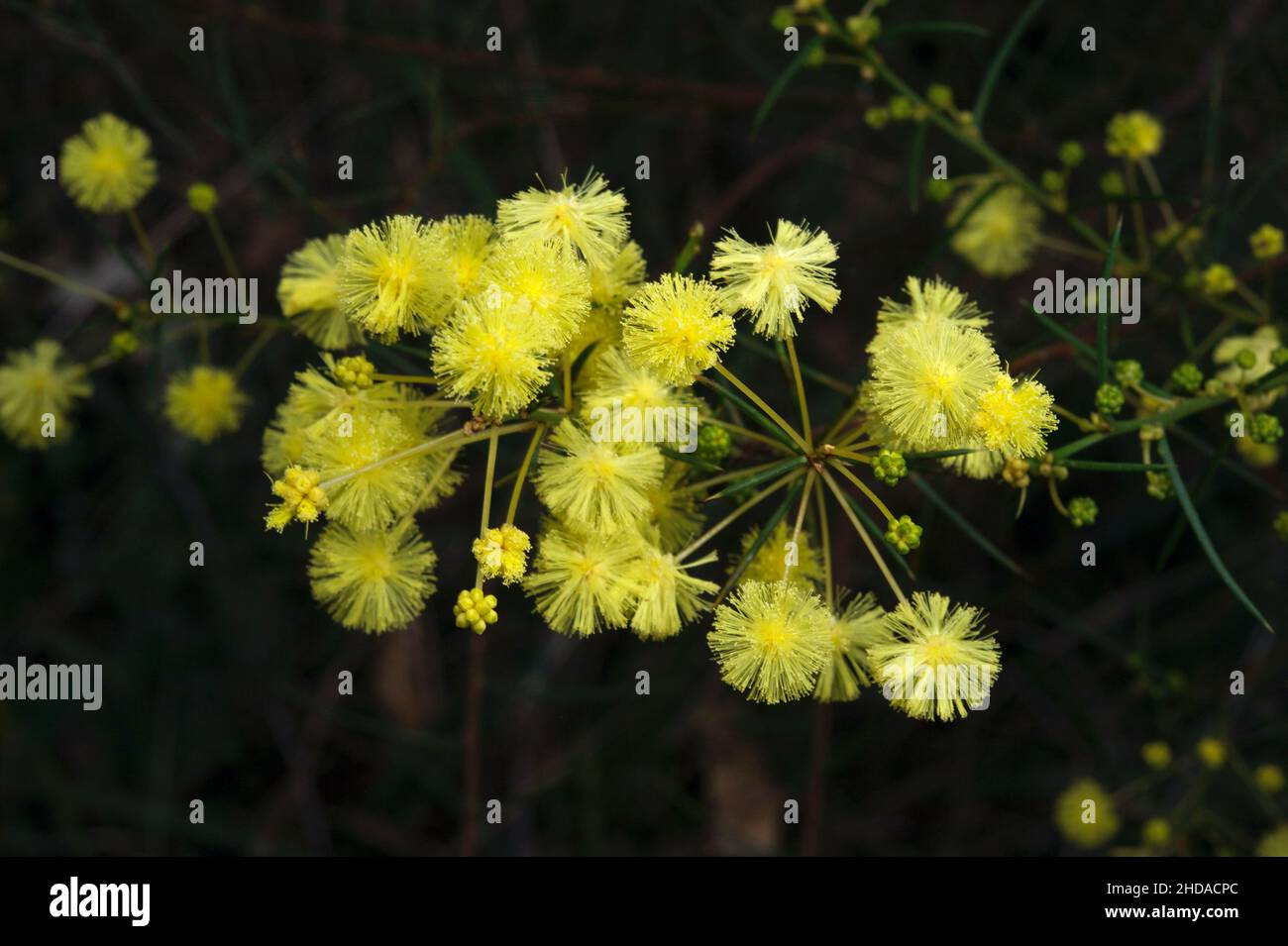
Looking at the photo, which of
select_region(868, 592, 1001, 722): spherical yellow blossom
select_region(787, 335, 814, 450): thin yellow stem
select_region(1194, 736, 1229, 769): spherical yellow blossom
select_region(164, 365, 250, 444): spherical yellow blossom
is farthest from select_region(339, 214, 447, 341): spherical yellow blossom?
select_region(1194, 736, 1229, 769): spherical yellow blossom

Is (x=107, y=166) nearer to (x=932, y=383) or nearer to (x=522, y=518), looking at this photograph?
(x=522, y=518)

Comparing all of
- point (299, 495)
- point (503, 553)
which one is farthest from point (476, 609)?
point (299, 495)

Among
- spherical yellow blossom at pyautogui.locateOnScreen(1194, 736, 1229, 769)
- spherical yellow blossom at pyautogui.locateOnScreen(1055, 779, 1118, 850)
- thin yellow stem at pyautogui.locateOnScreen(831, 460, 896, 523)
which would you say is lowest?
spherical yellow blossom at pyautogui.locateOnScreen(1055, 779, 1118, 850)

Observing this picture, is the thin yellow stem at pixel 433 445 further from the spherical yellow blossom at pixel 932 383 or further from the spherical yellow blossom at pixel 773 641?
the spherical yellow blossom at pixel 932 383

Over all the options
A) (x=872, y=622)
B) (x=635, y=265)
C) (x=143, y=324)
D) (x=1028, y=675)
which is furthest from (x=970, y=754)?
(x=143, y=324)

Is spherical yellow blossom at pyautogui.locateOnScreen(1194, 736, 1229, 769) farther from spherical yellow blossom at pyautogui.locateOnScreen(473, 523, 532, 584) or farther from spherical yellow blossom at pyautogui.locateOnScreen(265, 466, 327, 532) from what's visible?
spherical yellow blossom at pyautogui.locateOnScreen(265, 466, 327, 532)

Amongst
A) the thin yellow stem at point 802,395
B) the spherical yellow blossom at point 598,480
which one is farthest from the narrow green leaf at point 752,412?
the spherical yellow blossom at point 598,480
